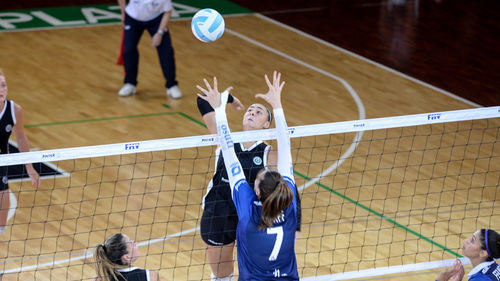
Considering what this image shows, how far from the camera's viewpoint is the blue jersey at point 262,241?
5.07 meters

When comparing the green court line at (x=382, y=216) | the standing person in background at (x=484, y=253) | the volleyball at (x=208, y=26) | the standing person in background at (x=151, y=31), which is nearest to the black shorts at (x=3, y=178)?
the volleyball at (x=208, y=26)

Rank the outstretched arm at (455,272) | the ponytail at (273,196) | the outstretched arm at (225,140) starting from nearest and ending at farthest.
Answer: the ponytail at (273,196) < the outstretched arm at (225,140) < the outstretched arm at (455,272)

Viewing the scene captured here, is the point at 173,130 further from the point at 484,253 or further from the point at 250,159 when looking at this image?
the point at 484,253

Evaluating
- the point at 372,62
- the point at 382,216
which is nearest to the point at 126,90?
the point at 372,62

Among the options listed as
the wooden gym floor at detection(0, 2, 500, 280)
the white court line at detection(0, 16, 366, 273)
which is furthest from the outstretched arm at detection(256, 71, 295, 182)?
the white court line at detection(0, 16, 366, 273)

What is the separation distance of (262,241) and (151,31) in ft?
26.2

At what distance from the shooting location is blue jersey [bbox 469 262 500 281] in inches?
222

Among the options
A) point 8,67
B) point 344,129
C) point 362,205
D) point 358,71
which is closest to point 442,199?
point 362,205

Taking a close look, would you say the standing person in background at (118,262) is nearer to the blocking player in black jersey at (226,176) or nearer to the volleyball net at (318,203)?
the volleyball net at (318,203)

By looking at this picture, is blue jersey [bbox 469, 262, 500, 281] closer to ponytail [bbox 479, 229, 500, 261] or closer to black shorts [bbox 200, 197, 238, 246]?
ponytail [bbox 479, 229, 500, 261]

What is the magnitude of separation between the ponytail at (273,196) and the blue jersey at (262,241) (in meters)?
0.08

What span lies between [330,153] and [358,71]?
3692 millimetres

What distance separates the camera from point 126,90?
1260 centimetres

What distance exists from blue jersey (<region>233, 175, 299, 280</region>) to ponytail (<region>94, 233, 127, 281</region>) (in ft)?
2.65
